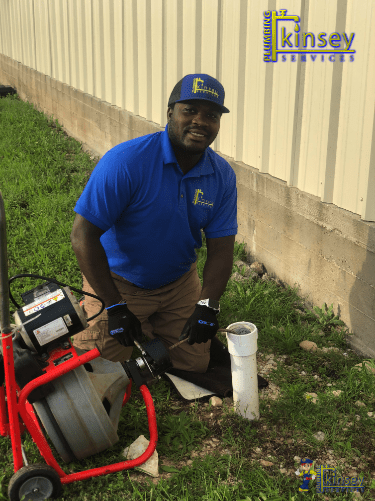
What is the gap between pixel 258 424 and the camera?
9.36 feet

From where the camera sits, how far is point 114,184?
274 centimetres

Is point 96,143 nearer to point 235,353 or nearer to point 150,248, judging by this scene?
point 150,248

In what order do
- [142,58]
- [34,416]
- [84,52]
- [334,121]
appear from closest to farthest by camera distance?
[34,416]
[334,121]
[142,58]
[84,52]

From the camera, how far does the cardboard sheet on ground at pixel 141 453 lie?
251cm

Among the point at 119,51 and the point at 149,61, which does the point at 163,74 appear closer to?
the point at 149,61

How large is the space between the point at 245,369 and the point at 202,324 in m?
0.32

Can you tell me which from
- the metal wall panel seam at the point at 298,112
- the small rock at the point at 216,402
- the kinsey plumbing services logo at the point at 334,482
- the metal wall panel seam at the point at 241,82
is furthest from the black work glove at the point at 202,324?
the metal wall panel seam at the point at 241,82

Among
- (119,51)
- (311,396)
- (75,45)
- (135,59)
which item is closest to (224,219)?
(311,396)

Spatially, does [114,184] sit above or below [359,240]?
above

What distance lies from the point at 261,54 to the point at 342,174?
1.23 meters

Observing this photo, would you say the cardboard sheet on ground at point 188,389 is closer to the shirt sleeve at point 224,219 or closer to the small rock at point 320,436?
the small rock at point 320,436

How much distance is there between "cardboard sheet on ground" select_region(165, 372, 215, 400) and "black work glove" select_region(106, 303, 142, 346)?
580 mm

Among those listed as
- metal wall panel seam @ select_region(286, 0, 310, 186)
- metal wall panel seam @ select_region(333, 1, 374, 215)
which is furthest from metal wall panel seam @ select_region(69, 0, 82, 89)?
metal wall panel seam @ select_region(333, 1, 374, 215)

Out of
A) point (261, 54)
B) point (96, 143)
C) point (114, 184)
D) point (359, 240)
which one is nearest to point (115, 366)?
point (114, 184)
